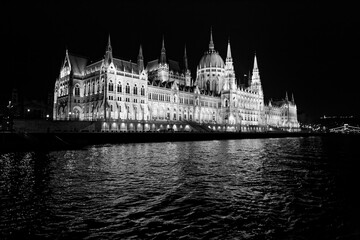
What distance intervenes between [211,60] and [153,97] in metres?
56.4

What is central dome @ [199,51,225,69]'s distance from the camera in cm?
14150

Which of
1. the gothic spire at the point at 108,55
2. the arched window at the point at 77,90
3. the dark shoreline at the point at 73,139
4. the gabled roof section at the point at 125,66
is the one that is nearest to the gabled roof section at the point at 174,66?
the gabled roof section at the point at 125,66

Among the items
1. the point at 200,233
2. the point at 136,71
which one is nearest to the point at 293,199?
the point at 200,233

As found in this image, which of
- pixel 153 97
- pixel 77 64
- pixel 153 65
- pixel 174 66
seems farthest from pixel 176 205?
pixel 174 66

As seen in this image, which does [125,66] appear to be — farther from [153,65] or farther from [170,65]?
[170,65]

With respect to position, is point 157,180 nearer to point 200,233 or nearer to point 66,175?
point 66,175

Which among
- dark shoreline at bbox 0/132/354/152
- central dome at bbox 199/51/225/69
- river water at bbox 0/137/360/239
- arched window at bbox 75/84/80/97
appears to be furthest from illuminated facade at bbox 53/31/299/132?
river water at bbox 0/137/360/239

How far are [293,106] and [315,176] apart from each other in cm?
17926

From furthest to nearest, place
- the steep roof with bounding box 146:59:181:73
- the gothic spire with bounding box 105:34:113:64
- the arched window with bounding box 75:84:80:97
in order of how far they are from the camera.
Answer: the steep roof with bounding box 146:59:181:73 → the arched window with bounding box 75:84:80:97 → the gothic spire with bounding box 105:34:113:64

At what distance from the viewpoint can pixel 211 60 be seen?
142375 mm

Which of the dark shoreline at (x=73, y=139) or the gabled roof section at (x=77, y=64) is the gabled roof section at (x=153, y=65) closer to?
the gabled roof section at (x=77, y=64)

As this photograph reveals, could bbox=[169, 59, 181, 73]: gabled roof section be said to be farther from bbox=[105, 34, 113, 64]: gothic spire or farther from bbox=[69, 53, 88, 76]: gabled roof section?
bbox=[105, 34, 113, 64]: gothic spire

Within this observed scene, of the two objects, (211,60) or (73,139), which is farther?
(211,60)

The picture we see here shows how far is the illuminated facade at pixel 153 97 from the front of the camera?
82625 millimetres
